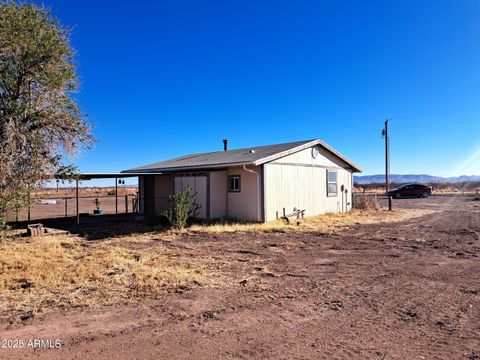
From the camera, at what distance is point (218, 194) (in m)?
15.0

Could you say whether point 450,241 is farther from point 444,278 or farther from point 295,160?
point 295,160

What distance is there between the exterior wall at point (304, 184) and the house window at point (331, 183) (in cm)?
21

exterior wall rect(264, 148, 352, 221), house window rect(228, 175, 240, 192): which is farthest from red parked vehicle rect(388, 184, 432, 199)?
house window rect(228, 175, 240, 192)

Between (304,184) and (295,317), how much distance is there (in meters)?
12.0

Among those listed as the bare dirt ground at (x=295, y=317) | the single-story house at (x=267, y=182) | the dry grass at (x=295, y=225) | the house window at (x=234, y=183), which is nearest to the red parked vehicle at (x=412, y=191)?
the single-story house at (x=267, y=182)

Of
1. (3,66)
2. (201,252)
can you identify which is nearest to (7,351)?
(201,252)

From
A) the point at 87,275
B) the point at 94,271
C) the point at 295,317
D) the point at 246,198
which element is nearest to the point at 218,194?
the point at 246,198

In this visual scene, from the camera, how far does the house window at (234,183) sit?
14855mm

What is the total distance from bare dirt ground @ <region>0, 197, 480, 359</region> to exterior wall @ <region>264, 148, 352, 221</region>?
260 inches

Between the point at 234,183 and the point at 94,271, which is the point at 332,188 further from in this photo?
the point at 94,271

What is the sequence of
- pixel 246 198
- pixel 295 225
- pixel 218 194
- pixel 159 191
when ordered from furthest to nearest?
1. pixel 159 191
2. pixel 218 194
3. pixel 246 198
4. pixel 295 225

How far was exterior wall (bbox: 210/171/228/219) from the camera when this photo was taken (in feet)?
48.9

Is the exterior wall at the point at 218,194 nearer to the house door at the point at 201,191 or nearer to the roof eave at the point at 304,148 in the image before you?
the house door at the point at 201,191

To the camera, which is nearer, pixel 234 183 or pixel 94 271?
pixel 94 271
